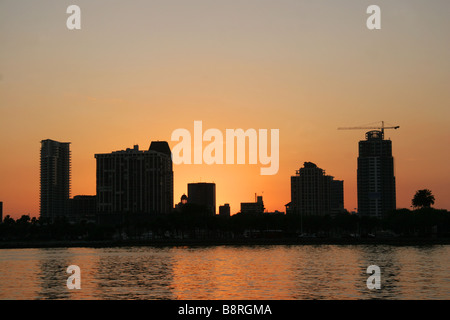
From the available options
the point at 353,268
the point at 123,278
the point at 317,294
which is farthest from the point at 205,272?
the point at 317,294

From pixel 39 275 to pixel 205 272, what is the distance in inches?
1221
